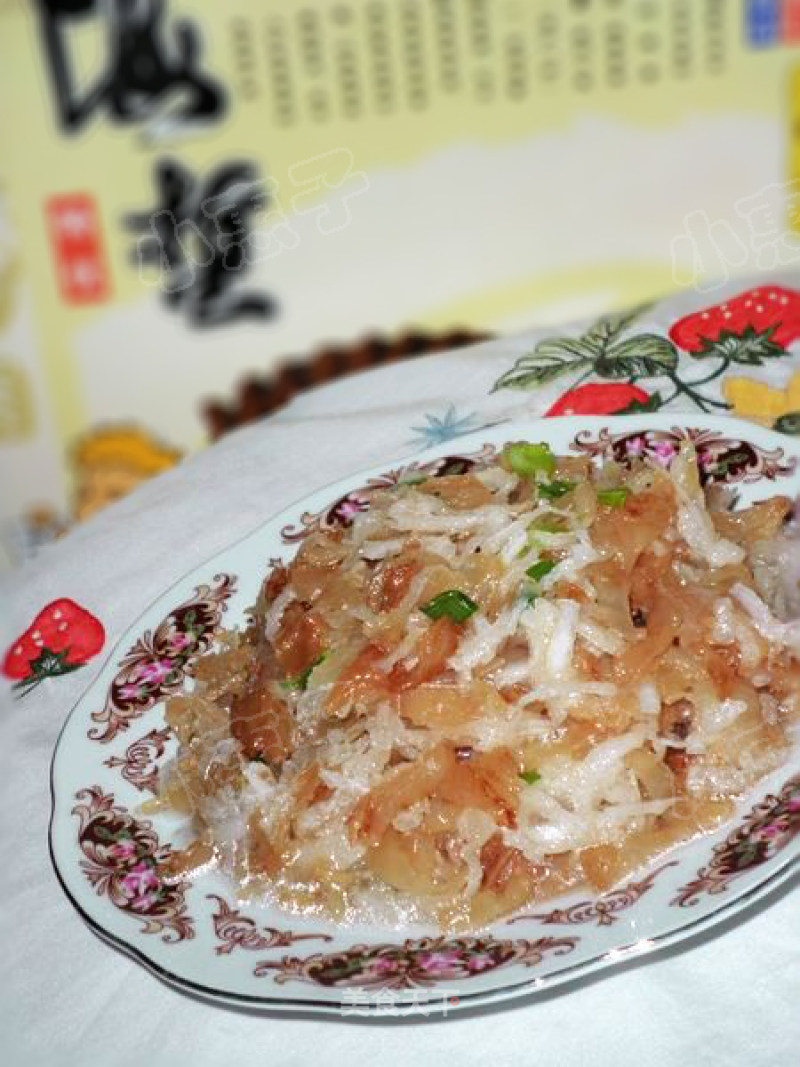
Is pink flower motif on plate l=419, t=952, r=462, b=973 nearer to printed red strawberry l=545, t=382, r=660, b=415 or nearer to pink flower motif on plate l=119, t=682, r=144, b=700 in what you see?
pink flower motif on plate l=119, t=682, r=144, b=700

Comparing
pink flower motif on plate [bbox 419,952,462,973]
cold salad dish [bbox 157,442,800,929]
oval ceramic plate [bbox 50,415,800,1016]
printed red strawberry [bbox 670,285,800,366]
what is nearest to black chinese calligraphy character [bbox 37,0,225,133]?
printed red strawberry [bbox 670,285,800,366]

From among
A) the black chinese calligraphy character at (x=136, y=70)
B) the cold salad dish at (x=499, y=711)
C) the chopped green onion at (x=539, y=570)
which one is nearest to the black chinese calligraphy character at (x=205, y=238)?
the black chinese calligraphy character at (x=136, y=70)

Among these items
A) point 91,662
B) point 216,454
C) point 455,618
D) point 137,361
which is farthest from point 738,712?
point 137,361

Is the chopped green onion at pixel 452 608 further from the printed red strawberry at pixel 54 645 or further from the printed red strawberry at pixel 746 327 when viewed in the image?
the printed red strawberry at pixel 746 327

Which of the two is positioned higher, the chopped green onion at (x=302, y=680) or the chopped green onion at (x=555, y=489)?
the chopped green onion at (x=555, y=489)

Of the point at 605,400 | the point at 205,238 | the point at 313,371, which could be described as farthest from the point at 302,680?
the point at 205,238

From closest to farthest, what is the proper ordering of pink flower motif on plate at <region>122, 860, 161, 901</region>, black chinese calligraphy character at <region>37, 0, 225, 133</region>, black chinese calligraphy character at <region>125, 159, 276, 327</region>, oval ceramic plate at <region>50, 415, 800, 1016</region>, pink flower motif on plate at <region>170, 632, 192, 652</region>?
oval ceramic plate at <region>50, 415, 800, 1016</region>
pink flower motif on plate at <region>122, 860, 161, 901</region>
pink flower motif on plate at <region>170, 632, 192, 652</region>
black chinese calligraphy character at <region>37, 0, 225, 133</region>
black chinese calligraphy character at <region>125, 159, 276, 327</region>
